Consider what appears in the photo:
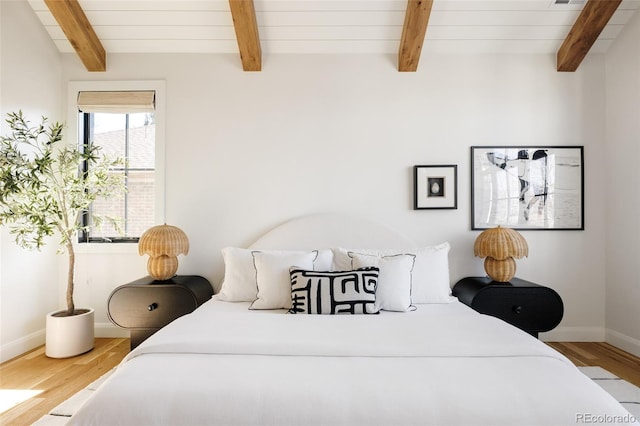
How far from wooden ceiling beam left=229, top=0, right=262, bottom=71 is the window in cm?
97

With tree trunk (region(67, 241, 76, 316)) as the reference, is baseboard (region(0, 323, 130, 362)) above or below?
below

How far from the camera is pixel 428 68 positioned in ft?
10.4

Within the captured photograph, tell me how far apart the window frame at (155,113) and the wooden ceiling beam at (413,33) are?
2.07 m

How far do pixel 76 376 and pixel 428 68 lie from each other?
3547 mm

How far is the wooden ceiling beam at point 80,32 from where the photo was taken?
2.72 metres

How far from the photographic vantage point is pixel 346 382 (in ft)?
4.25

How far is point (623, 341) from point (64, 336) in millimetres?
4368

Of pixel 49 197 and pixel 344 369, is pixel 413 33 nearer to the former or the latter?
pixel 344 369

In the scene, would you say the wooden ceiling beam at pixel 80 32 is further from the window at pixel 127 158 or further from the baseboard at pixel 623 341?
the baseboard at pixel 623 341

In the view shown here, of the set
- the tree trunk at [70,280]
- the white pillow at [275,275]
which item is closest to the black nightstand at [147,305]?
the tree trunk at [70,280]

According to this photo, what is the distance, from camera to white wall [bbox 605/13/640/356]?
9.42 feet

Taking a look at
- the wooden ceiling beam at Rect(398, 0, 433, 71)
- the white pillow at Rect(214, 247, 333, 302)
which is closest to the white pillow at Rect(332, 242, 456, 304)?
the white pillow at Rect(214, 247, 333, 302)

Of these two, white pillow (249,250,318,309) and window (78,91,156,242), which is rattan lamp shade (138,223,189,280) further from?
white pillow (249,250,318,309)

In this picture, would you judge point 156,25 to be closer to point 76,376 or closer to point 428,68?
point 428,68
